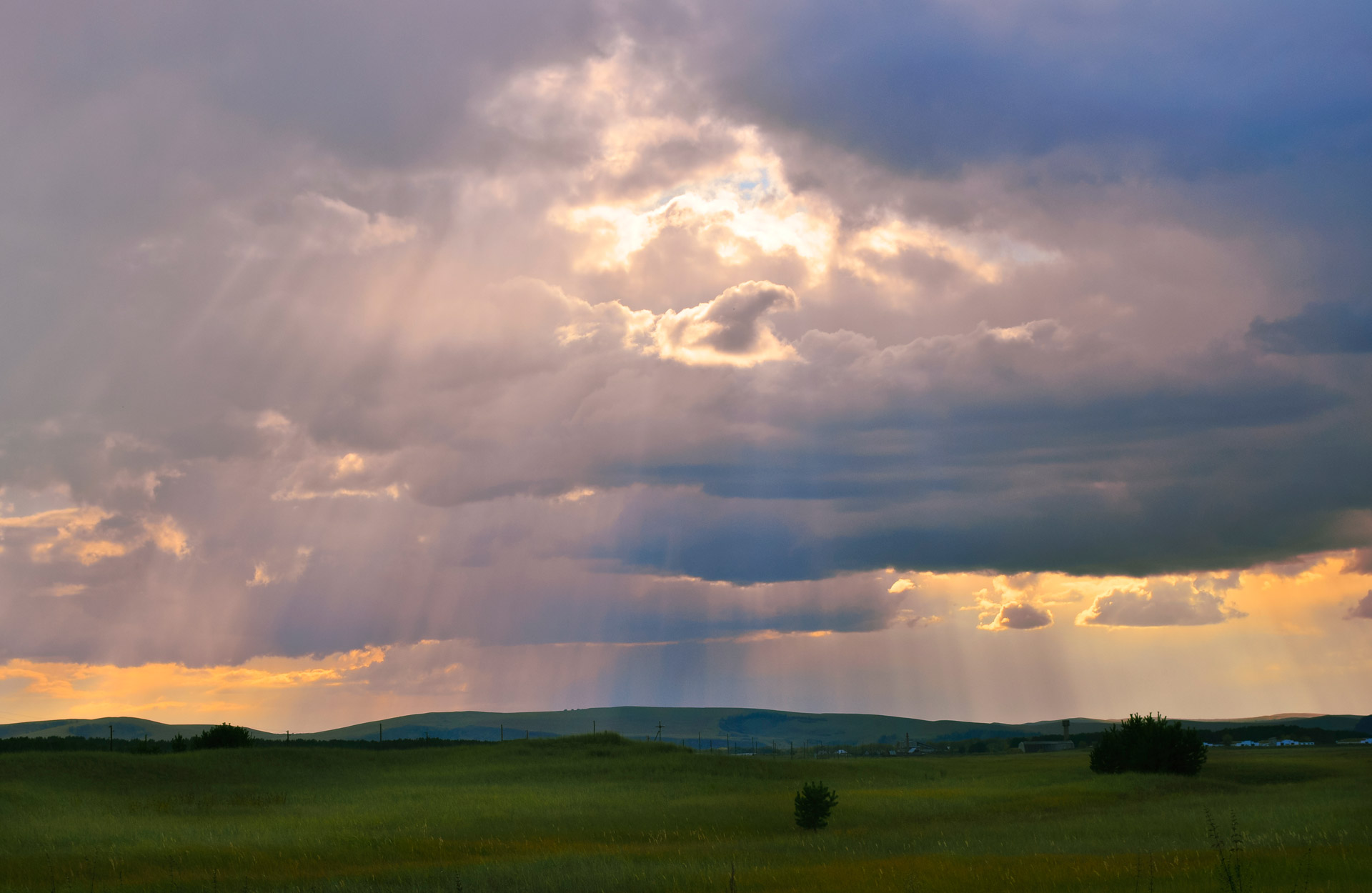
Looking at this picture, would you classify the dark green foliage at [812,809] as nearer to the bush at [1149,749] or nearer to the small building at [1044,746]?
the bush at [1149,749]

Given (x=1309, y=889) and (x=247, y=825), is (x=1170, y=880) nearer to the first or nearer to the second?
(x=1309, y=889)

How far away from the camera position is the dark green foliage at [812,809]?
4112 centimetres

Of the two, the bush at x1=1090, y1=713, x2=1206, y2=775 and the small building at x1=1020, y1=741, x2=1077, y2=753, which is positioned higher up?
the bush at x1=1090, y1=713, x2=1206, y2=775

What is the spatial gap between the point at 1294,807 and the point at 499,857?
86.3 feet

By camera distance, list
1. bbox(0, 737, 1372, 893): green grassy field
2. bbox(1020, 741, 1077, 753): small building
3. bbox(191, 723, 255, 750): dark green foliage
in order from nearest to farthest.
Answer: bbox(0, 737, 1372, 893): green grassy field → bbox(191, 723, 255, 750): dark green foliage → bbox(1020, 741, 1077, 753): small building

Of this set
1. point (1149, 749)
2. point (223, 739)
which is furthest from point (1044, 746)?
point (223, 739)

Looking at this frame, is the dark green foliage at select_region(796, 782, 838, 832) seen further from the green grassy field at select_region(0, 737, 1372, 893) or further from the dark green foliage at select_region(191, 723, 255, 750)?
the dark green foliage at select_region(191, 723, 255, 750)

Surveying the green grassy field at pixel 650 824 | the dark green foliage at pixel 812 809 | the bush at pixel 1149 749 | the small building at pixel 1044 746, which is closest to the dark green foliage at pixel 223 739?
the green grassy field at pixel 650 824

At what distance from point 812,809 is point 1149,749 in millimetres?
24681

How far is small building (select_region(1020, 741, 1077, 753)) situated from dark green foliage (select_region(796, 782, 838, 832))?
63059mm

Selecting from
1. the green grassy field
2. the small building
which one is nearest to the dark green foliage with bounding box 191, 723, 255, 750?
the green grassy field

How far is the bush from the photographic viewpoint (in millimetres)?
55969

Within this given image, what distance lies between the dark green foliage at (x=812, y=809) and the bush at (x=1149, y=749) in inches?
922

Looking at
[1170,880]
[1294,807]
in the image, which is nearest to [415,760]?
[1294,807]
